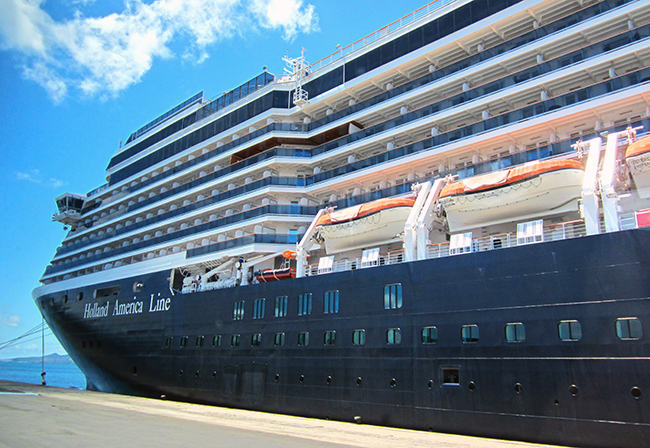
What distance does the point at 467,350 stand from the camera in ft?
39.1

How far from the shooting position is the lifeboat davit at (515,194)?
12750 millimetres

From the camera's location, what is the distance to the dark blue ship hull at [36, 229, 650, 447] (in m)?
10.0

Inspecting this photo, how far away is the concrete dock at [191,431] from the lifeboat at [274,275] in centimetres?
493

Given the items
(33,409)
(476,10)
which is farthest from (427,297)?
(33,409)

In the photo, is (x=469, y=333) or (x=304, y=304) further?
(x=304, y=304)

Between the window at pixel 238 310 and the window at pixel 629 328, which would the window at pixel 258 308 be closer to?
the window at pixel 238 310

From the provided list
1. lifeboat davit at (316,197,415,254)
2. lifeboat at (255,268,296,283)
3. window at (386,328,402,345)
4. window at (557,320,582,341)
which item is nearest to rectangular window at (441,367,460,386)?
window at (386,328,402,345)

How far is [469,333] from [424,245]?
3.18 m

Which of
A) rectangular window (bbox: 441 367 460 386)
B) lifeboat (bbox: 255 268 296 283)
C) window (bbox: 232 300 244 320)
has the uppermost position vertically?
lifeboat (bbox: 255 268 296 283)

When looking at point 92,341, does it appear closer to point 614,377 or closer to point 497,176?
point 497,176

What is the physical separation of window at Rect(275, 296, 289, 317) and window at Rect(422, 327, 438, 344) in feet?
17.6

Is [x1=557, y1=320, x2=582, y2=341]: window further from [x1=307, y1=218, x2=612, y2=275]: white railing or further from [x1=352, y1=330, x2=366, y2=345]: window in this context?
[x1=352, y1=330, x2=366, y2=345]: window

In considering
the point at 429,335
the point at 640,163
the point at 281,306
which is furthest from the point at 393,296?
the point at 640,163

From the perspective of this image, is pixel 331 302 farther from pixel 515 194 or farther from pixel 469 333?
pixel 515 194
